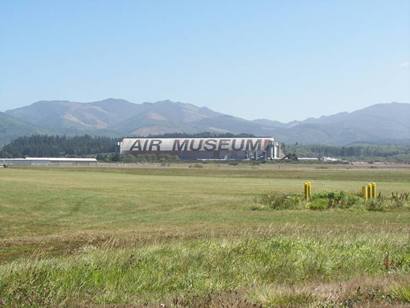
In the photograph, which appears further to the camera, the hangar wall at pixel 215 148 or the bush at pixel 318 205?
the hangar wall at pixel 215 148

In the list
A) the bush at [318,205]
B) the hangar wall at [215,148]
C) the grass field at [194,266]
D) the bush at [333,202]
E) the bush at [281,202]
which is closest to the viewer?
the grass field at [194,266]

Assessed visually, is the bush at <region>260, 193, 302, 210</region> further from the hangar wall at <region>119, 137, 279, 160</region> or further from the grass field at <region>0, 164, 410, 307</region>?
the hangar wall at <region>119, 137, 279, 160</region>

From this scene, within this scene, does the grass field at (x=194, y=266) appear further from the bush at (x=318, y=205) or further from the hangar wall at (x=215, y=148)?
the hangar wall at (x=215, y=148)

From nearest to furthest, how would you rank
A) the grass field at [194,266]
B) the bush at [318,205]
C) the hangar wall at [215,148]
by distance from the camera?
the grass field at [194,266] < the bush at [318,205] < the hangar wall at [215,148]

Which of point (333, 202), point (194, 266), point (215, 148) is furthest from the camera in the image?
point (215, 148)

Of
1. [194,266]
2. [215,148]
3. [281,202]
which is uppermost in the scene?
[215,148]

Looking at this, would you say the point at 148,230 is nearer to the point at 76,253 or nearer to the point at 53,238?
the point at 53,238

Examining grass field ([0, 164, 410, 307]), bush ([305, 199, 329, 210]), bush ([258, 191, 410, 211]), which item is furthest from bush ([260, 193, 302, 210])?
grass field ([0, 164, 410, 307])

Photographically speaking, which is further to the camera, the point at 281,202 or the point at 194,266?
the point at 281,202

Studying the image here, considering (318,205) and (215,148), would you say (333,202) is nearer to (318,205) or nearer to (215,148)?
(318,205)

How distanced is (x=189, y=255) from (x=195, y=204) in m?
23.0

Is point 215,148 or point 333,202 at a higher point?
point 215,148

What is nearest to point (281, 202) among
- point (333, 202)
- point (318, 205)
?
point (318, 205)

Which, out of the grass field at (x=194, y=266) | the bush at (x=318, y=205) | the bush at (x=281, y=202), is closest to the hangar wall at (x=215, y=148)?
the bush at (x=281, y=202)
